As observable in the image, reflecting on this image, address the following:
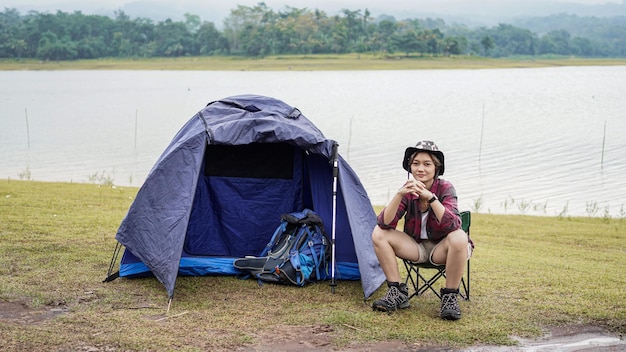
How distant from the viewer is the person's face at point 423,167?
648 centimetres

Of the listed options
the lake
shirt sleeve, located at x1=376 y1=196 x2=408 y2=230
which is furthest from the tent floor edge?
the lake

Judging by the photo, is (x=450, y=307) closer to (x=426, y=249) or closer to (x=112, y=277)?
(x=426, y=249)

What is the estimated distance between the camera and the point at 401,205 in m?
6.61

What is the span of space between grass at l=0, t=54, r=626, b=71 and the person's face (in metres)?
78.0

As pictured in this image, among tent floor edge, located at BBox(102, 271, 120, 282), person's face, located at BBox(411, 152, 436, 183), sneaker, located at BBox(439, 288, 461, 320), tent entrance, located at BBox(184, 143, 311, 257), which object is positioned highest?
person's face, located at BBox(411, 152, 436, 183)

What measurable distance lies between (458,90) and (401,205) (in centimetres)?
4876

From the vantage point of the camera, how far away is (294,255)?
7527 mm

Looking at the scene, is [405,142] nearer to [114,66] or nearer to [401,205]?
[401,205]

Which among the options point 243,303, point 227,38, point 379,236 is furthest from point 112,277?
point 227,38

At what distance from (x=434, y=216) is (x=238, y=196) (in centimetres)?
258

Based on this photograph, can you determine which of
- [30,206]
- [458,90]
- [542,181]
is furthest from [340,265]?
[458,90]

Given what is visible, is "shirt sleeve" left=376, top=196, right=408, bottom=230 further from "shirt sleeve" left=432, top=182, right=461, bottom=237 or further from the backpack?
the backpack

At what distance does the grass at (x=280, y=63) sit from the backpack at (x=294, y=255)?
7676 cm

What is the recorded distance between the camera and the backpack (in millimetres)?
7426
